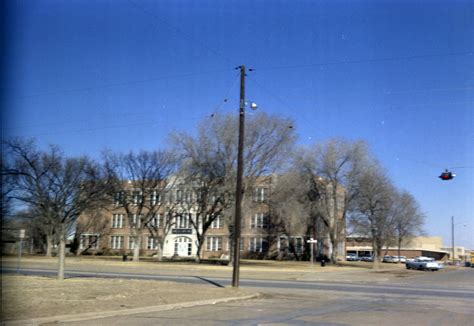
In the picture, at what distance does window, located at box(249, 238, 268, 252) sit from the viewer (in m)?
78.3

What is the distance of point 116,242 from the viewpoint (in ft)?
294

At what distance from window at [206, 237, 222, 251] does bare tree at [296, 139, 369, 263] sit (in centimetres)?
2549

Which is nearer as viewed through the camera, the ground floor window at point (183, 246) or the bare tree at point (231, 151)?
the bare tree at point (231, 151)

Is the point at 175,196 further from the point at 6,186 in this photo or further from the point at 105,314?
the point at 105,314

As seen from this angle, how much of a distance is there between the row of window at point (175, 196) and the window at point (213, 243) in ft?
62.4

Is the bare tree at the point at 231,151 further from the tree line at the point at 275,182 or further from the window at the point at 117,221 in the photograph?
the window at the point at 117,221

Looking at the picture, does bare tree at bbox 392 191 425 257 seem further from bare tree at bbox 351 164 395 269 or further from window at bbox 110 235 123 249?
window at bbox 110 235 123 249

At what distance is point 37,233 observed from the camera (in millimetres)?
74875

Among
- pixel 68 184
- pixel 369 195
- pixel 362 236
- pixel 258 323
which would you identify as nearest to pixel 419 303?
pixel 258 323

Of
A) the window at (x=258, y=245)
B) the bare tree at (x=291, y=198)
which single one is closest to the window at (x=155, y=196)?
the bare tree at (x=291, y=198)

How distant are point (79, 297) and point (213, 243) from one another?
67.8 metres

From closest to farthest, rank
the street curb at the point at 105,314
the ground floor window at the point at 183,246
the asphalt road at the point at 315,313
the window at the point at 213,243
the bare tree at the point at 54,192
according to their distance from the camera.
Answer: the street curb at the point at 105,314, the asphalt road at the point at 315,313, the bare tree at the point at 54,192, the window at the point at 213,243, the ground floor window at the point at 183,246

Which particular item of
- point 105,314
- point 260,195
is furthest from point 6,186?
point 260,195

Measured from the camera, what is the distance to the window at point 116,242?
292 ft
